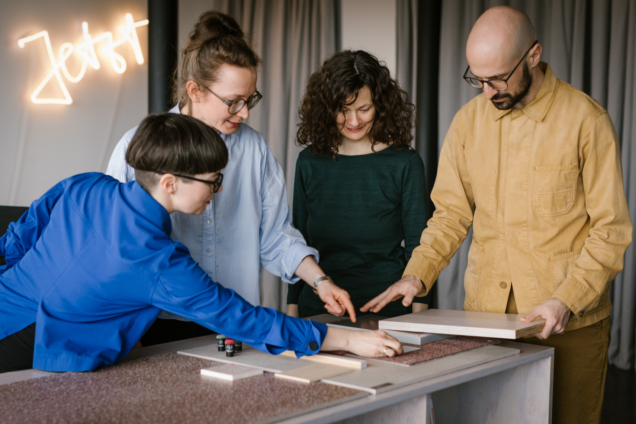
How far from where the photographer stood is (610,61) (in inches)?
141

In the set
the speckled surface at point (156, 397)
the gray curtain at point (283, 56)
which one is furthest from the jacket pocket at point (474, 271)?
the gray curtain at point (283, 56)

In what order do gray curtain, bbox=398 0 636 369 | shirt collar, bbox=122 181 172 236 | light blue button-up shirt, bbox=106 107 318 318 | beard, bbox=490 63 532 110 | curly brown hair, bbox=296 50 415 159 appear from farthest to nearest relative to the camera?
gray curtain, bbox=398 0 636 369 < curly brown hair, bbox=296 50 415 159 < light blue button-up shirt, bbox=106 107 318 318 < beard, bbox=490 63 532 110 < shirt collar, bbox=122 181 172 236

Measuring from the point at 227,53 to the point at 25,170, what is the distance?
3087 mm

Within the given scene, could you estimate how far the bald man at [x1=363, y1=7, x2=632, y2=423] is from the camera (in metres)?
1.57

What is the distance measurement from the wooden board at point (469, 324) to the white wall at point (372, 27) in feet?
9.83

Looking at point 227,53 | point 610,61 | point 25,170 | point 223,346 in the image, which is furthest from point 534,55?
point 25,170


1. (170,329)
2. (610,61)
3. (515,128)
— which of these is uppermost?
(610,61)

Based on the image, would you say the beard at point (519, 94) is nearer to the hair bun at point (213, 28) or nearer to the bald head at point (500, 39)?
the bald head at point (500, 39)

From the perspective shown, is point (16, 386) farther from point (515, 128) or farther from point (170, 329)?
point (515, 128)

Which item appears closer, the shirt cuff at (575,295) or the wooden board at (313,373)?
the wooden board at (313,373)

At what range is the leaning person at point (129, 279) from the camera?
1267 millimetres

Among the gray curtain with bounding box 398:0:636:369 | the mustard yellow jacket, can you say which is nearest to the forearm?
the mustard yellow jacket

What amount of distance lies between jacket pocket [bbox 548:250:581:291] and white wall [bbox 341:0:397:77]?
2.91m

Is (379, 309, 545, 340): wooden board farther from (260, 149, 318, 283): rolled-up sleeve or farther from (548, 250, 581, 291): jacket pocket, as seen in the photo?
(260, 149, 318, 283): rolled-up sleeve
